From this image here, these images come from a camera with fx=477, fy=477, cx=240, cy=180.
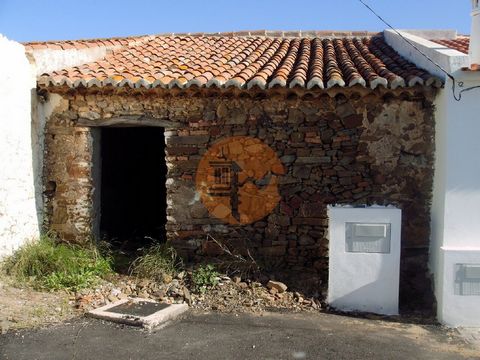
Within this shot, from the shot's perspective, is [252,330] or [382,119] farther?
[382,119]

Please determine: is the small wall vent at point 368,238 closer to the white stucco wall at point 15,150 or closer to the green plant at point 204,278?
the green plant at point 204,278

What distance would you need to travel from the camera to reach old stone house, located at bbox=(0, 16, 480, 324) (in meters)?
6.58

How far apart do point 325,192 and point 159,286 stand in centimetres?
268

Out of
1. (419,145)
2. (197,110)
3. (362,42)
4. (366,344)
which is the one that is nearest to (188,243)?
(197,110)

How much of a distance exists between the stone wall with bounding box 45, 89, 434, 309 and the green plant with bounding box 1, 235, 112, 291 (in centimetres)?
61

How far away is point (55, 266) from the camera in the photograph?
21.7 ft

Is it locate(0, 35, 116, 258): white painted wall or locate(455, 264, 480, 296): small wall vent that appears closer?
locate(455, 264, 480, 296): small wall vent

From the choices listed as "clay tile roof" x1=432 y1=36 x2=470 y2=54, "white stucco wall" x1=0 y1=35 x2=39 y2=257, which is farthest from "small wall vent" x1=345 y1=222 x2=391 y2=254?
"white stucco wall" x1=0 y1=35 x2=39 y2=257

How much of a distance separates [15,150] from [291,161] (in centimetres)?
397

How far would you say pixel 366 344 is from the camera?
4.97m

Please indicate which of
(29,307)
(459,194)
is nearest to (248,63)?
(459,194)

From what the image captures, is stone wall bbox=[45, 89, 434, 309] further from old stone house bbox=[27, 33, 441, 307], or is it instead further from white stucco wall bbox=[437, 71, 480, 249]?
white stucco wall bbox=[437, 71, 480, 249]

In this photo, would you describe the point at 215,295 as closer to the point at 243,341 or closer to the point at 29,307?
the point at 243,341

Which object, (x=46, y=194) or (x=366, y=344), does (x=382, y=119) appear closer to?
(x=366, y=344)
